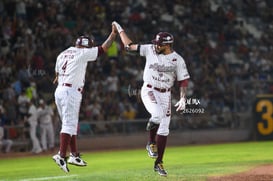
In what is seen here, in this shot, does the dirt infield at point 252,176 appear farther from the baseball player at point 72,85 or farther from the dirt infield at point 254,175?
the baseball player at point 72,85

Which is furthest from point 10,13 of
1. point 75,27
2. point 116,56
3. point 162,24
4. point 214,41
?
point 214,41

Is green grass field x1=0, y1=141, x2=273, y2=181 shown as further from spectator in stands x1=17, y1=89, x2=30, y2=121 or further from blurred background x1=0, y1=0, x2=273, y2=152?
blurred background x1=0, y1=0, x2=273, y2=152

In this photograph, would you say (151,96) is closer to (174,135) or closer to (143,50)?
(143,50)

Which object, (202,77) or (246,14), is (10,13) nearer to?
(202,77)

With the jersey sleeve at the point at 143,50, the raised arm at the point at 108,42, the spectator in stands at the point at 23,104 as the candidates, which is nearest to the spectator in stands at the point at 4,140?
the spectator in stands at the point at 23,104

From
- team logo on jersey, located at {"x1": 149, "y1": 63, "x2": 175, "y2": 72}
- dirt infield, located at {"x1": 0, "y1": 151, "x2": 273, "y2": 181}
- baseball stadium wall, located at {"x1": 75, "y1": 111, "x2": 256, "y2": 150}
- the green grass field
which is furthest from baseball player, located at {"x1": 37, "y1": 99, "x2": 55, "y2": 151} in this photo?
team logo on jersey, located at {"x1": 149, "y1": 63, "x2": 175, "y2": 72}

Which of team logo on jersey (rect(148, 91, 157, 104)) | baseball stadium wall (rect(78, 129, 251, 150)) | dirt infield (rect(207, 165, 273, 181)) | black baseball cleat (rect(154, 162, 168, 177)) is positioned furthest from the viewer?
baseball stadium wall (rect(78, 129, 251, 150))

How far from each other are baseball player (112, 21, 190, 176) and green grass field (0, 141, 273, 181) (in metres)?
0.72

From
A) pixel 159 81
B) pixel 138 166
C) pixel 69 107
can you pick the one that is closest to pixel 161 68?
pixel 159 81

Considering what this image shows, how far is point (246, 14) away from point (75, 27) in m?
10.1

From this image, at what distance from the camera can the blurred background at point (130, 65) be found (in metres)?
22.4

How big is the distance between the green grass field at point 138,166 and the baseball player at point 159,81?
723 millimetres

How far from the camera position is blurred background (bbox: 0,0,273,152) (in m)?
22.4

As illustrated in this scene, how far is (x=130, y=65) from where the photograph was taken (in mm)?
25047
